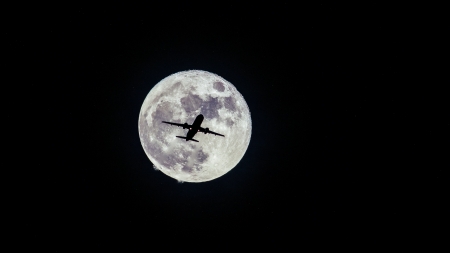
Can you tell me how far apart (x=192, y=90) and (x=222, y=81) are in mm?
2499

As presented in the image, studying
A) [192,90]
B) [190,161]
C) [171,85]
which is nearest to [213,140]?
[190,161]

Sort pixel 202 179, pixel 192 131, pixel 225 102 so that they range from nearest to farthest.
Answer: pixel 192 131 < pixel 225 102 < pixel 202 179

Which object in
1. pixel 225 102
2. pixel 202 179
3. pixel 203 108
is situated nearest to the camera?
pixel 203 108

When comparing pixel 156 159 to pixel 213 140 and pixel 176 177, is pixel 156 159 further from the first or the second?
pixel 213 140

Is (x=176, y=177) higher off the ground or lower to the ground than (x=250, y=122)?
lower

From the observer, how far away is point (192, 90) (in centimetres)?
1881

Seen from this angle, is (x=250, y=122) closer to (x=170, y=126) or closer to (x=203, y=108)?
(x=203, y=108)

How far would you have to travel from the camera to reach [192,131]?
640 inches

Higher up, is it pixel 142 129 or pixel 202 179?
pixel 142 129

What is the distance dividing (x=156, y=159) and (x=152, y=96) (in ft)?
14.1

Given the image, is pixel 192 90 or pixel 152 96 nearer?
pixel 192 90

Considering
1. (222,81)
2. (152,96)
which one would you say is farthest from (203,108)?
(152,96)

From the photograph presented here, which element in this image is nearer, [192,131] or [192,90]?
[192,131]

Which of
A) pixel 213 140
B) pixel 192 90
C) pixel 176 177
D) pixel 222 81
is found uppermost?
pixel 222 81
